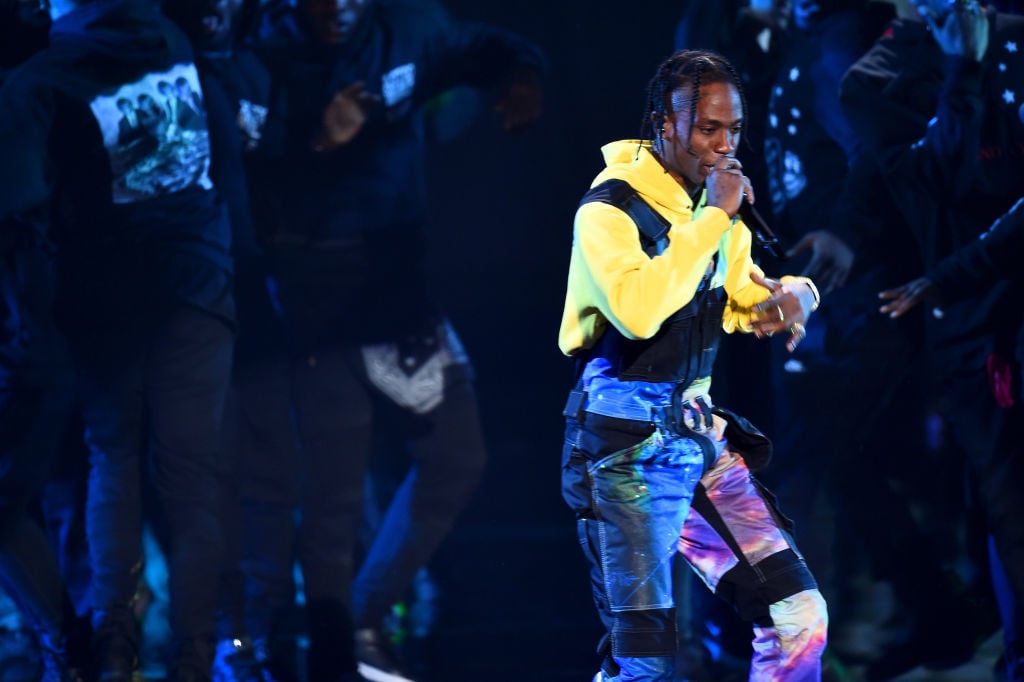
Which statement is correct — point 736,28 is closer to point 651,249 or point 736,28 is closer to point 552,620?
point 651,249

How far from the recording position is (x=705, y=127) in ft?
8.11

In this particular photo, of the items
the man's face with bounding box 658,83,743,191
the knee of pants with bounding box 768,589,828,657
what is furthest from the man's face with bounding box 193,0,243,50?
the knee of pants with bounding box 768,589,828,657

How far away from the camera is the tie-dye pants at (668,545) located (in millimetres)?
2465

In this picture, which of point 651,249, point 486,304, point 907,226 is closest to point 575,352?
point 651,249

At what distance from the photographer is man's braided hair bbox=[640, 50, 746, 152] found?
2479mm

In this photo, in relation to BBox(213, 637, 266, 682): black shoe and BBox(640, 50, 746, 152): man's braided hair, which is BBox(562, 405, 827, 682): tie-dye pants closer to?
BBox(640, 50, 746, 152): man's braided hair

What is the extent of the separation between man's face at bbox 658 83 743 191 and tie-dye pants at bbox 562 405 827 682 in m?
0.60

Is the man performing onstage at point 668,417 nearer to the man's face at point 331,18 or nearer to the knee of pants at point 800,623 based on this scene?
the knee of pants at point 800,623

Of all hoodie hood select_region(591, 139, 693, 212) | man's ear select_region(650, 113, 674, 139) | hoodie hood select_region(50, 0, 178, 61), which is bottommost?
hoodie hood select_region(591, 139, 693, 212)

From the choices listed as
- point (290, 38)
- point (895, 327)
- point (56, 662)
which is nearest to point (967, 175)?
point (895, 327)

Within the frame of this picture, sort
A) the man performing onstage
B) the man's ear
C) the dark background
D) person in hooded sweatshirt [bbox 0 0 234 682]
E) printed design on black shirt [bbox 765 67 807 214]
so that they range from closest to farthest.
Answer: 1. the man performing onstage
2. the man's ear
3. person in hooded sweatshirt [bbox 0 0 234 682]
4. the dark background
5. printed design on black shirt [bbox 765 67 807 214]

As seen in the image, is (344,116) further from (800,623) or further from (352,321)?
(800,623)

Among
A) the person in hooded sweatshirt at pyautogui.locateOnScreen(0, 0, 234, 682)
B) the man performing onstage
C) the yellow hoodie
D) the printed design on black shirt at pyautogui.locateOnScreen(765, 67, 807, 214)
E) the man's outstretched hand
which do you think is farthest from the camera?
the printed design on black shirt at pyautogui.locateOnScreen(765, 67, 807, 214)

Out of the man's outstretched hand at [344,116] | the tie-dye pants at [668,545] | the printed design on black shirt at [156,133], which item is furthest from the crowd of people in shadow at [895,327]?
the printed design on black shirt at [156,133]
